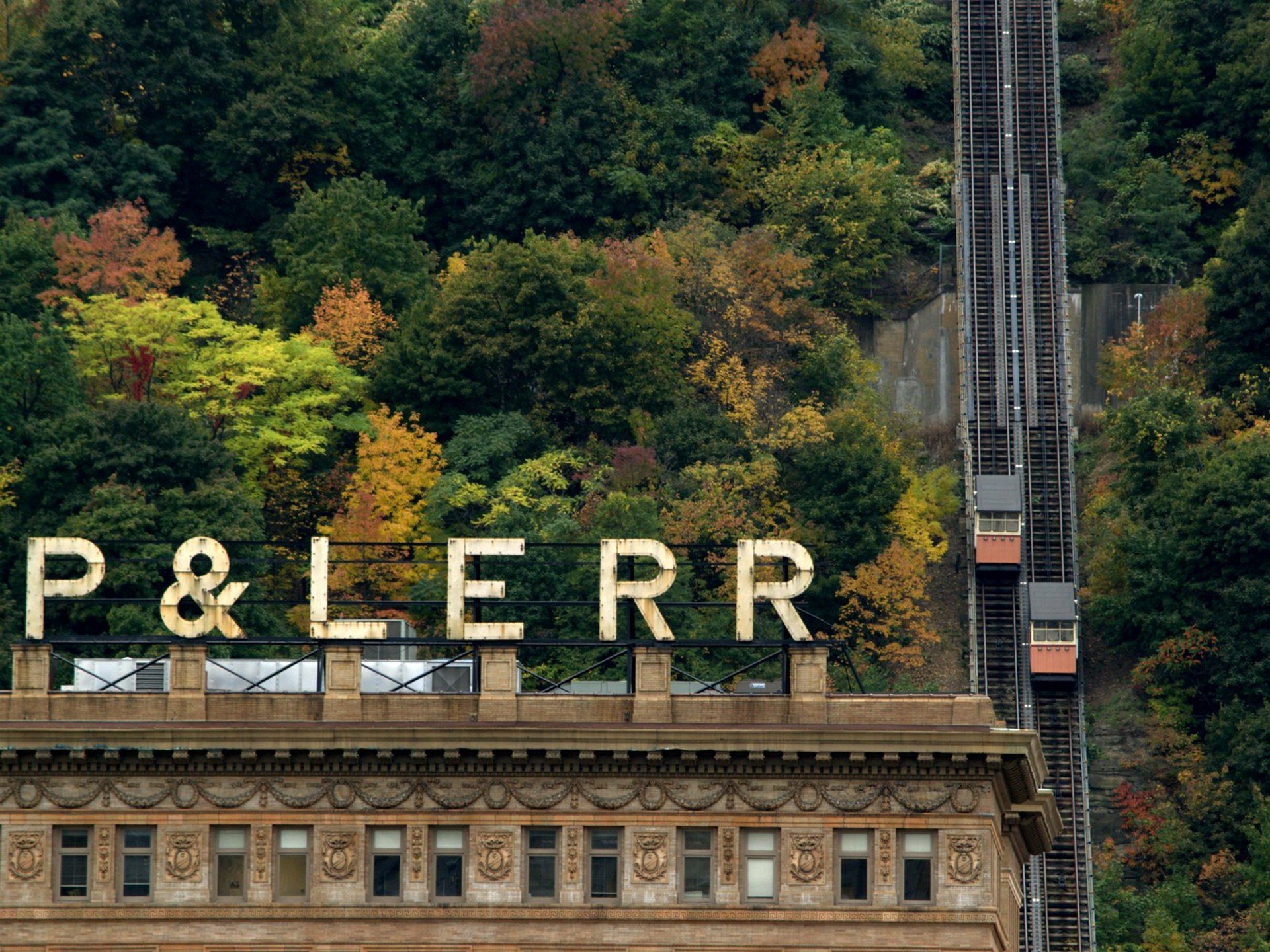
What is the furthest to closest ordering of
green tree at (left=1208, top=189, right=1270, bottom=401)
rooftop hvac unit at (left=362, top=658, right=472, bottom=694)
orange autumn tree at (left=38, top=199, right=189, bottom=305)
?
green tree at (left=1208, top=189, right=1270, bottom=401) → orange autumn tree at (left=38, top=199, right=189, bottom=305) → rooftop hvac unit at (left=362, top=658, right=472, bottom=694)

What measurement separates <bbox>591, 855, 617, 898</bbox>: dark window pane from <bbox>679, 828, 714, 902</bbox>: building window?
183cm

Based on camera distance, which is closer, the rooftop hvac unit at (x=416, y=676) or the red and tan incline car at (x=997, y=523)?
the rooftop hvac unit at (x=416, y=676)

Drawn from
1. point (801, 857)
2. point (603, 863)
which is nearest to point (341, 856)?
point (603, 863)

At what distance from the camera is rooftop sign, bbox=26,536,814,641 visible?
369ft

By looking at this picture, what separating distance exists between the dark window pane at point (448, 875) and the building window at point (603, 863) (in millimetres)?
3555

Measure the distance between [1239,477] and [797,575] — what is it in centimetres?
7164

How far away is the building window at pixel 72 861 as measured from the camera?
110 meters

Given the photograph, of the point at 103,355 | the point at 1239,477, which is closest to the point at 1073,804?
the point at 1239,477

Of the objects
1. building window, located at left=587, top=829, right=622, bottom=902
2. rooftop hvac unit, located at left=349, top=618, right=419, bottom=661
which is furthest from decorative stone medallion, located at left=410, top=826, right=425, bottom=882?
rooftop hvac unit, located at left=349, top=618, right=419, bottom=661

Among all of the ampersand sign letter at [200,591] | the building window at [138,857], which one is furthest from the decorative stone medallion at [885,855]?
the building window at [138,857]

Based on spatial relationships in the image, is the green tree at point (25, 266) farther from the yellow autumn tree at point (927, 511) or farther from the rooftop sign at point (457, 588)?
the rooftop sign at point (457, 588)

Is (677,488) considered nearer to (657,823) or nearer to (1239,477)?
(1239,477)

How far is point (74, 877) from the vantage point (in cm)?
11050

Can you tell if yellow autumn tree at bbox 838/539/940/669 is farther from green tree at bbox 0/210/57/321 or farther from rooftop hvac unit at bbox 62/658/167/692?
rooftop hvac unit at bbox 62/658/167/692
